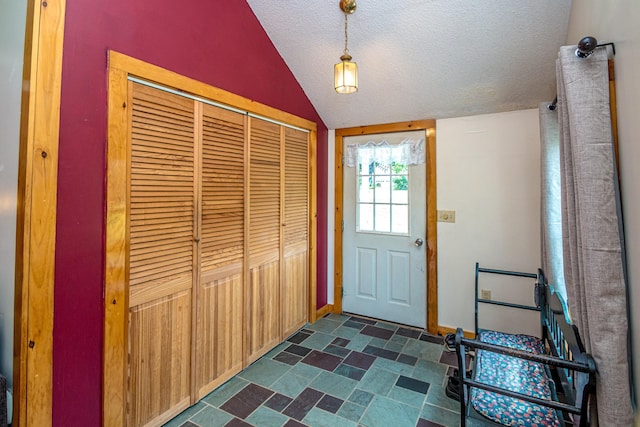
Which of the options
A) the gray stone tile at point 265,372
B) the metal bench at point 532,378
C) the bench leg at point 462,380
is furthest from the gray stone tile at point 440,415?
the gray stone tile at point 265,372

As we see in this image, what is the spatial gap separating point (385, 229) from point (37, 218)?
2.62 metres

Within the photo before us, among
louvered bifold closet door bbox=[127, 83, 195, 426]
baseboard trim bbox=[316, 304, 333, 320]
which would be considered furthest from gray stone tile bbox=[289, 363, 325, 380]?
baseboard trim bbox=[316, 304, 333, 320]

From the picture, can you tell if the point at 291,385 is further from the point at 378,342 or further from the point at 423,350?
the point at 423,350

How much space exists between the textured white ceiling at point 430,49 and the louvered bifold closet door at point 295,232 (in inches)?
24.1

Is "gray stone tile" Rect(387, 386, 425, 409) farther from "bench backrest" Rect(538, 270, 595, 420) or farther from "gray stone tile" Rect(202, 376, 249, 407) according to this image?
"gray stone tile" Rect(202, 376, 249, 407)

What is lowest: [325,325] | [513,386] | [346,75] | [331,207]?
[325,325]

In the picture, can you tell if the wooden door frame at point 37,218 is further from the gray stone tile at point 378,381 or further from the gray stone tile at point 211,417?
the gray stone tile at point 378,381

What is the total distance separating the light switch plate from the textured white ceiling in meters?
0.87

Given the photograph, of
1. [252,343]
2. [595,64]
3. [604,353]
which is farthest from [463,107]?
[252,343]

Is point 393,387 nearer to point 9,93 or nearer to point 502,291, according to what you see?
point 502,291

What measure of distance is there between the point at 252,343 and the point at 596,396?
202 cm

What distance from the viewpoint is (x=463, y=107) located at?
2.64m

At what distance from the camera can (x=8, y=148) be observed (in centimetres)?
131

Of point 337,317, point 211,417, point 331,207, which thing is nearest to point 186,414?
point 211,417
